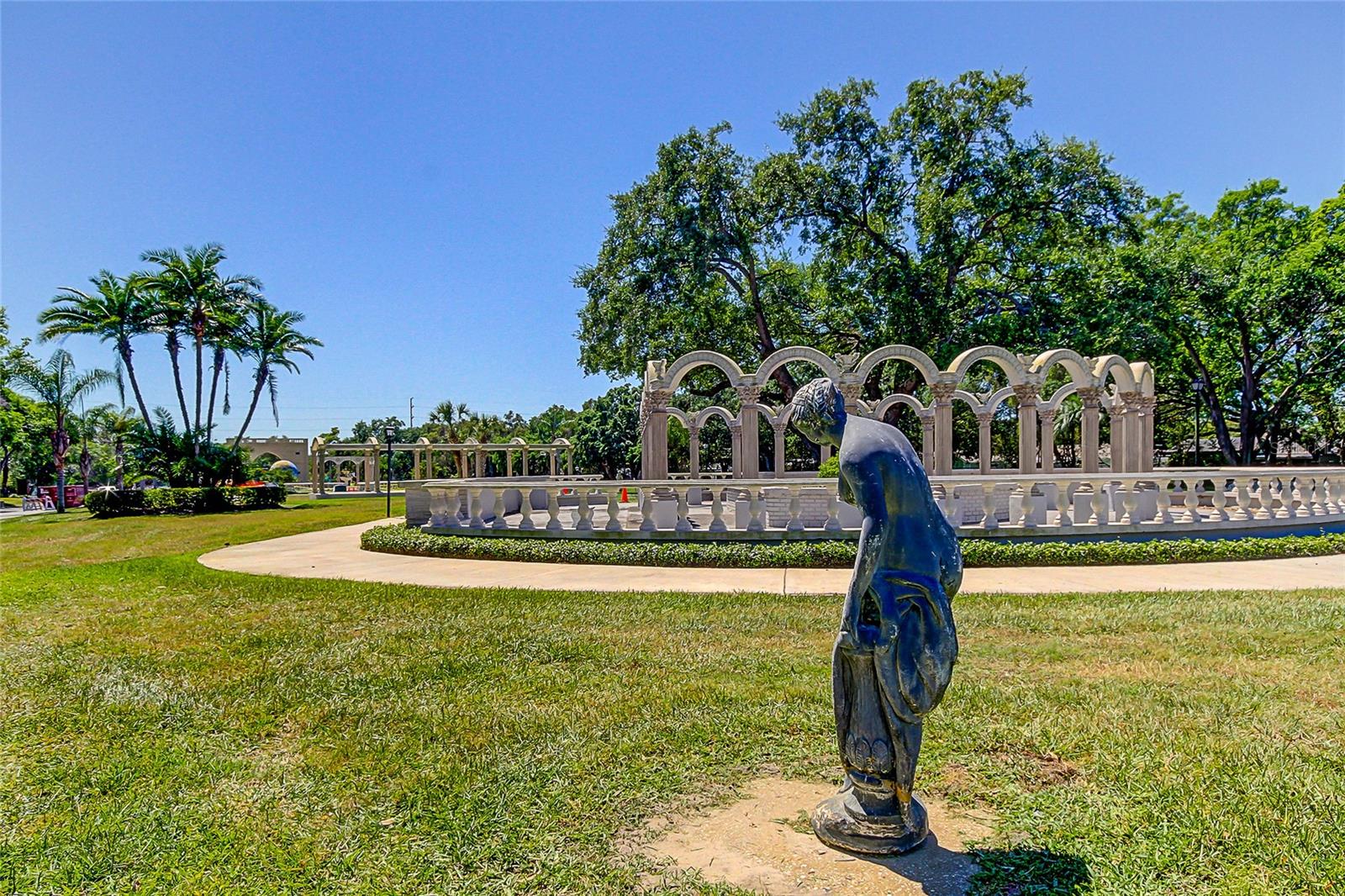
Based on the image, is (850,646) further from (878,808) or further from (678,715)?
(678,715)

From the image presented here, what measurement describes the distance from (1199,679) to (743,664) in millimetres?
3293

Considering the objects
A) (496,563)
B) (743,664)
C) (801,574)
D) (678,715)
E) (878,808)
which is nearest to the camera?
(878,808)

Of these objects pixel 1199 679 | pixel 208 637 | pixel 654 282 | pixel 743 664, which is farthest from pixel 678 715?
pixel 654 282

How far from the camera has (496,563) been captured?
38.5 feet

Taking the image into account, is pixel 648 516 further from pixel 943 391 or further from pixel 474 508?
pixel 943 391

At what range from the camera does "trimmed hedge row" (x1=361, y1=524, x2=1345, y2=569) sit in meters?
10.8

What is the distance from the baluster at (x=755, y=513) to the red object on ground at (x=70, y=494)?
4280 centimetres

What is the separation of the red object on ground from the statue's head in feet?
158

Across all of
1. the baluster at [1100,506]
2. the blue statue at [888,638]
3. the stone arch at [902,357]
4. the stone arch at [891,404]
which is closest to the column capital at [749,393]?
the stone arch at [902,357]

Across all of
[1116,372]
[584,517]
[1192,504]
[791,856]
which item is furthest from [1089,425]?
[791,856]

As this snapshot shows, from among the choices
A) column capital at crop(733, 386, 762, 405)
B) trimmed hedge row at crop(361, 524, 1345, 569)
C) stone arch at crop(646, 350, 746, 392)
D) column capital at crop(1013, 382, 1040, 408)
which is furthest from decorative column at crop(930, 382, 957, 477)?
trimmed hedge row at crop(361, 524, 1345, 569)

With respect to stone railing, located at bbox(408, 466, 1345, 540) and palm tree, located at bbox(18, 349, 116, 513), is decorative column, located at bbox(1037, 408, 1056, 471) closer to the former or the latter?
stone railing, located at bbox(408, 466, 1345, 540)

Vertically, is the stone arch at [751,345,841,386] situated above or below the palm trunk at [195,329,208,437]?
below

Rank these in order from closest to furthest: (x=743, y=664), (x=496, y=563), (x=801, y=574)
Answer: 1. (x=743, y=664)
2. (x=801, y=574)
3. (x=496, y=563)
